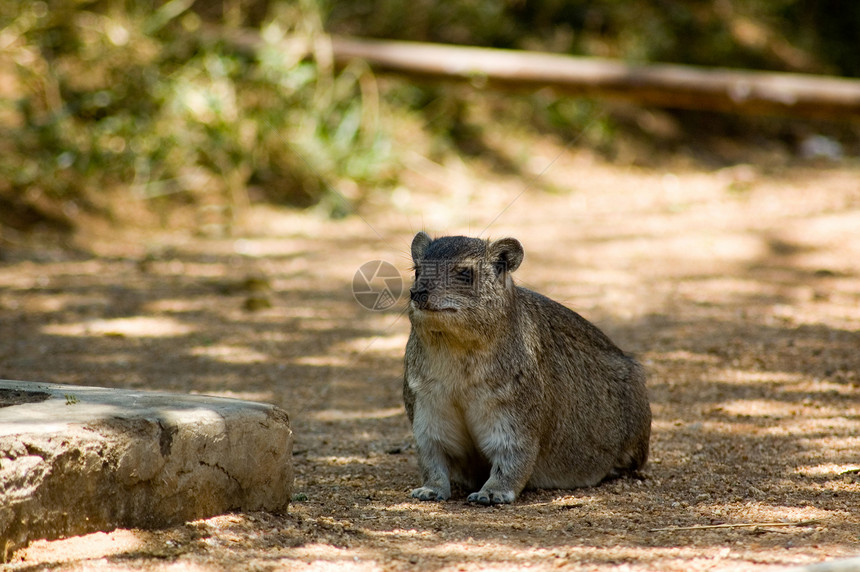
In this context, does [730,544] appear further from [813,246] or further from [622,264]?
[813,246]

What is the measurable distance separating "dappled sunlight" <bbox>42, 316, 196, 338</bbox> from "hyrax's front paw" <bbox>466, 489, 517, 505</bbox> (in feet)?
12.1

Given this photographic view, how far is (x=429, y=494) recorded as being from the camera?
14.8ft

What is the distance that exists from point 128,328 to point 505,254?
12.9 ft

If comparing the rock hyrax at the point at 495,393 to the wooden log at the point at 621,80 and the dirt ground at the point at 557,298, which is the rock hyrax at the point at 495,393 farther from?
the wooden log at the point at 621,80

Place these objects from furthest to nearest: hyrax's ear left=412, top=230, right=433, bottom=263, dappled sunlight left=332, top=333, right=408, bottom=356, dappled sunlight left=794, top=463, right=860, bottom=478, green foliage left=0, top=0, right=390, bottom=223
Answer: green foliage left=0, top=0, right=390, bottom=223 < dappled sunlight left=332, top=333, right=408, bottom=356 < hyrax's ear left=412, top=230, right=433, bottom=263 < dappled sunlight left=794, top=463, right=860, bottom=478

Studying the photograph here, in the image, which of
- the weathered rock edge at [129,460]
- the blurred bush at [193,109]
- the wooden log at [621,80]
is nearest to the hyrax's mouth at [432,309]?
the weathered rock edge at [129,460]

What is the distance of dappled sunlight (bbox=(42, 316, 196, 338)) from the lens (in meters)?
7.46

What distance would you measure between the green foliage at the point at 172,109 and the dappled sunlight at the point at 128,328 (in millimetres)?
3066

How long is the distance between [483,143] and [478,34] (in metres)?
1.67

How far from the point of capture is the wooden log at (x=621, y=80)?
11375 mm

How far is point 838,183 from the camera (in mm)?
12195

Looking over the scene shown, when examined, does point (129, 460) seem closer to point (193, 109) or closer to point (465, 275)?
point (465, 275)

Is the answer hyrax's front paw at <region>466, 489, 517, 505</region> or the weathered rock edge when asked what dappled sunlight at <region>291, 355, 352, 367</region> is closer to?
hyrax's front paw at <region>466, 489, 517, 505</region>

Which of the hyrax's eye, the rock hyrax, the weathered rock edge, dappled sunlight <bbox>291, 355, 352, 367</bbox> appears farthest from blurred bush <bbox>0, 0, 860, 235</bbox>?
the weathered rock edge
